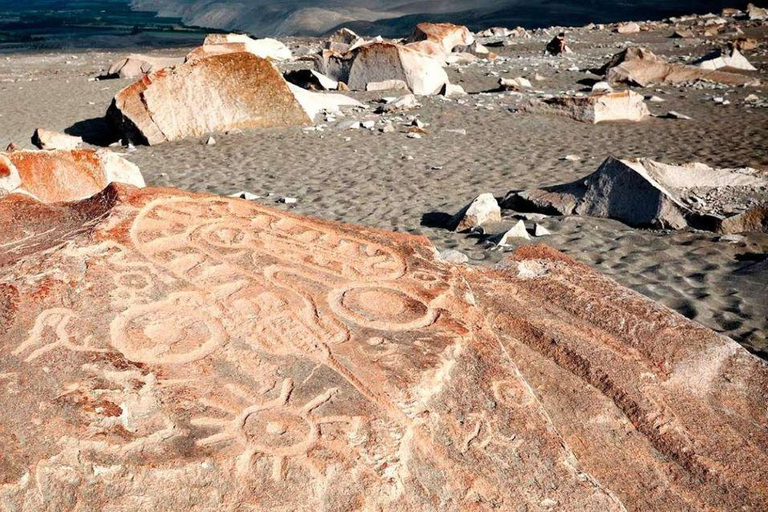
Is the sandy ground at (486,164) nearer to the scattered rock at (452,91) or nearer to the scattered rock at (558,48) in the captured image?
the scattered rock at (452,91)

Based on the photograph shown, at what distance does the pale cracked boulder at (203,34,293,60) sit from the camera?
1430 centimetres

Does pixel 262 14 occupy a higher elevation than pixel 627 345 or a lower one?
lower

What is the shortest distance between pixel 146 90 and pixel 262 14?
43.6m

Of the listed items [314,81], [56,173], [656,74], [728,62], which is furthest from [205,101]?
[728,62]

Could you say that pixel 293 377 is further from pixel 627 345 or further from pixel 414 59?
pixel 414 59

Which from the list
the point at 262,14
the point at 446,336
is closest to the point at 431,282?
the point at 446,336

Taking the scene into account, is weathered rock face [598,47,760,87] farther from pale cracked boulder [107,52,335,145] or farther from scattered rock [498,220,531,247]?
scattered rock [498,220,531,247]

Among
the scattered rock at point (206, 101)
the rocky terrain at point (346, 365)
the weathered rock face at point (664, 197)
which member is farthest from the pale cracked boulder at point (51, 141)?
the weathered rock face at point (664, 197)

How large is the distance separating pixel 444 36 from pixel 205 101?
1032cm

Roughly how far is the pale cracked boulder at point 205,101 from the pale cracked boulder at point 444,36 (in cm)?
878

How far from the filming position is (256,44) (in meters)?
15.7

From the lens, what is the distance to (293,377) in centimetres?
165

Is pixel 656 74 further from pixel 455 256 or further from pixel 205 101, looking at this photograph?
pixel 455 256

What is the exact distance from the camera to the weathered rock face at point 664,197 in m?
4.66
